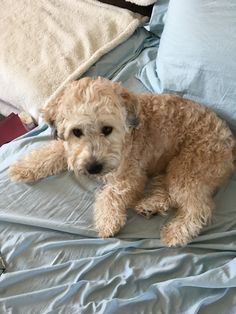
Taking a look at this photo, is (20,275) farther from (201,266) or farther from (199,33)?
(199,33)

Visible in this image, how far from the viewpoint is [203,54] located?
5.95 feet

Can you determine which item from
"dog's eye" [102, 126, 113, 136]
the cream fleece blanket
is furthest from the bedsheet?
the cream fleece blanket

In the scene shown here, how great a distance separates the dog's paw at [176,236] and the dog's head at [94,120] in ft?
1.15

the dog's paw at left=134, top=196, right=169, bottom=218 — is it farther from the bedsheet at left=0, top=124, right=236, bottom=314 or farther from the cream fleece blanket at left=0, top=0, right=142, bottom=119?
the cream fleece blanket at left=0, top=0, right=142, bottom=119

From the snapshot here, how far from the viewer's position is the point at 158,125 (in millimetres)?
1803

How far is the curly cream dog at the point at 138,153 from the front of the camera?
1.56 m

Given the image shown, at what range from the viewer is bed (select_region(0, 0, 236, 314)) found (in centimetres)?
145

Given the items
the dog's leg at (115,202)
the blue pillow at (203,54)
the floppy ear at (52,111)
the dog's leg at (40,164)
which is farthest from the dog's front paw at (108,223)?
the blue pillow at (203,54)

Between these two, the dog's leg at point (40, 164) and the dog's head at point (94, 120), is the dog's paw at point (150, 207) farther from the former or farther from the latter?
the dog's leg at point (40, 164)

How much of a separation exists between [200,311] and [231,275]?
183 millimetres

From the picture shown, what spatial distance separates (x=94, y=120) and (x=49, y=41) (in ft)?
3.37

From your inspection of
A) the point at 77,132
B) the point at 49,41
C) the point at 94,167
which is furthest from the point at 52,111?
the point at 49,41

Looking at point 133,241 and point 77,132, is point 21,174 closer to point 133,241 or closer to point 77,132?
point 77,132

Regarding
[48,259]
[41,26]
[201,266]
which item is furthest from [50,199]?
[41,26]
